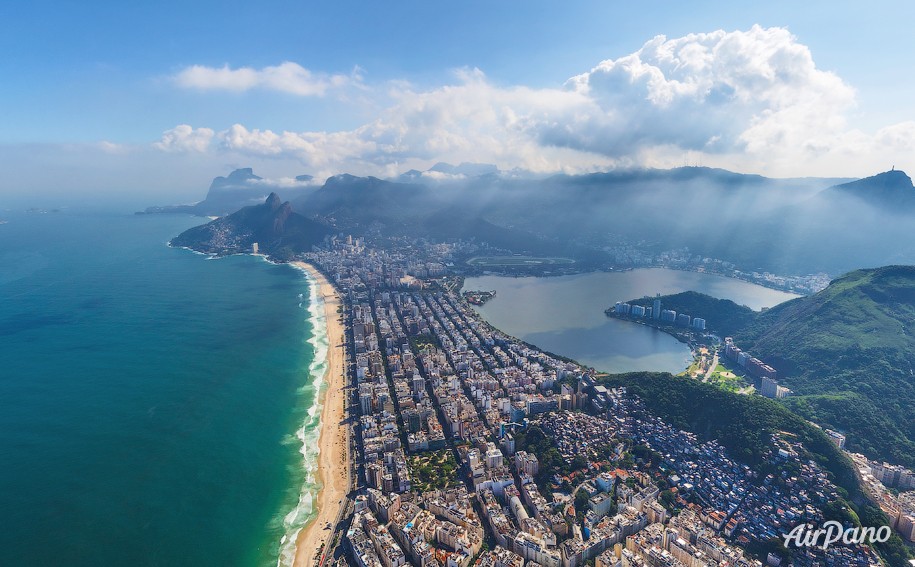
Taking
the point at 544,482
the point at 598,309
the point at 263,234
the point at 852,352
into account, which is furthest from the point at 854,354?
the point at 263,234

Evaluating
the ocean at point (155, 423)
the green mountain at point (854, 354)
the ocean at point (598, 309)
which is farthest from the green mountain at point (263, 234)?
the green mountain at point (854, 354)

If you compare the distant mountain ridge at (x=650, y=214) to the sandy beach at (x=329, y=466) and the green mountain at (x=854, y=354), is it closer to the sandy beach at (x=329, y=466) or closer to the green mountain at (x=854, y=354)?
the green mountain at (x=854, y=354)

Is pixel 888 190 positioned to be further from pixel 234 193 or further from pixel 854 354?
pixel 234 193

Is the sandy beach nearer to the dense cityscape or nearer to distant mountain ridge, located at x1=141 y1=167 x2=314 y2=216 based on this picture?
the dense cityscape

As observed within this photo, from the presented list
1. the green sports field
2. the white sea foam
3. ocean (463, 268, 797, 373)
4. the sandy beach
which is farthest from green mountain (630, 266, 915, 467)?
→ the green sports field

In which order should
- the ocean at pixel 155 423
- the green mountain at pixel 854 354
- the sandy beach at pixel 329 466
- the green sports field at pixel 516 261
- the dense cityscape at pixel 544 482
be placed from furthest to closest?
the green sports field at pixel 516 261, the green mountain at pixel 854 354, the ocean at pixel 155 423, the sandy beach at pixel 329 466, the dense cityscape at pixel 544 482

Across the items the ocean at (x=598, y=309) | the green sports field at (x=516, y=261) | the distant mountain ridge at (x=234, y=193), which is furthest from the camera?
the distant mountain ridge at (x=234, y=193)
